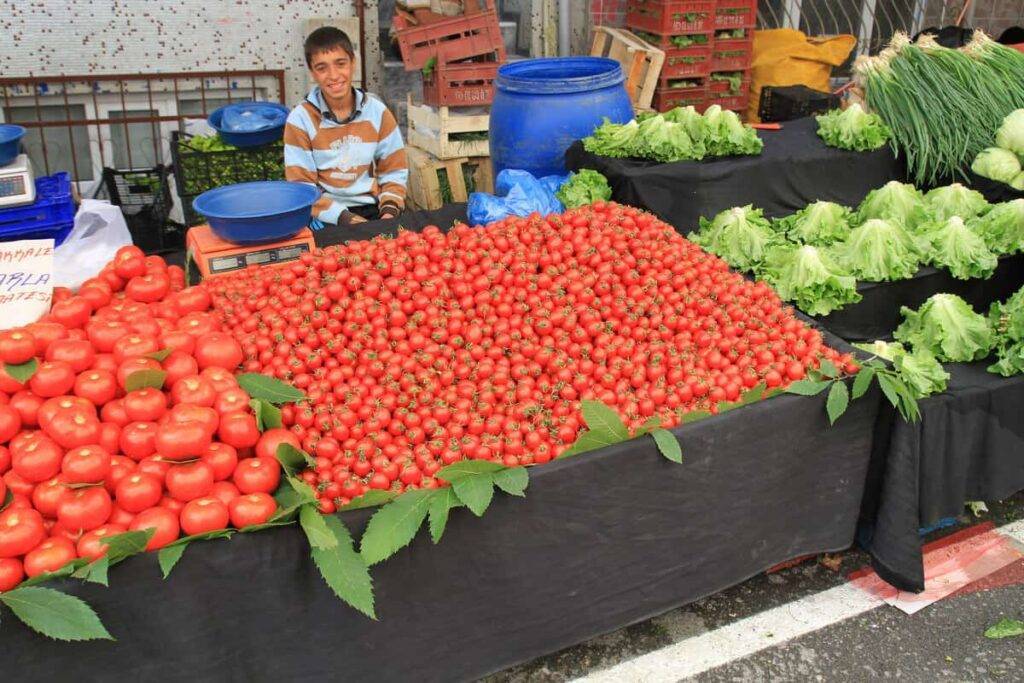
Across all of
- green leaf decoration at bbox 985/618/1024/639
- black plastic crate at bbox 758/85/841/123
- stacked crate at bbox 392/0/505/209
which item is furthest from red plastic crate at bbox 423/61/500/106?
green leaf decoration at bbox 985/618/1024/639

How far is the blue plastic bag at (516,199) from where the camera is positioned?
4148mm

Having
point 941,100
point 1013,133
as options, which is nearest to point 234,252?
point 941,100

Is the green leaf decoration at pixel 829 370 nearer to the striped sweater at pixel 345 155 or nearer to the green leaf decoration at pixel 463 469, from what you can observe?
the green leaf decoration at pixel 463 469

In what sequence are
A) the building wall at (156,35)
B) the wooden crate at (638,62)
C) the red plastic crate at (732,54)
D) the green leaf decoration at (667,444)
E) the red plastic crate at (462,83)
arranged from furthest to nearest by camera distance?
the red plastic crate at (732,54), the wooden crate at (638,62), the red plastic crate at (462,83), the building wall at (156,35), the green leaf decoration at (667,444)

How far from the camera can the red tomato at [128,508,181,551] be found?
2127 mm

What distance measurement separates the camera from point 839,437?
2.95 m

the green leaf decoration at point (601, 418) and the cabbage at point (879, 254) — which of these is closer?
the green leaf decoration at point (601, 418)

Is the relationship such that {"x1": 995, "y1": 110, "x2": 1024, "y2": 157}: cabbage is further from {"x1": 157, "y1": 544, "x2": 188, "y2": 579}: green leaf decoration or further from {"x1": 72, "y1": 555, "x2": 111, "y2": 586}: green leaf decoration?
{"x1": 72, "y1": 555, "x2": 111, "y2": 586}: green leaf decoration

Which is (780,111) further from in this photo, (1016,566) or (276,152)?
(1016,566)

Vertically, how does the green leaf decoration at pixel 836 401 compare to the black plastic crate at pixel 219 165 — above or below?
below

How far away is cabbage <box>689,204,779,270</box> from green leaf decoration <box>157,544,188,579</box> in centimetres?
273

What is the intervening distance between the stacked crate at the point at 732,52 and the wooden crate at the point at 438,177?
7.64 ft

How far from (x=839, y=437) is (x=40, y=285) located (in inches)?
114

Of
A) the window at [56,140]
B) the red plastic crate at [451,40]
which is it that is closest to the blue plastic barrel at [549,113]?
the red plastic crate at [451,40]
